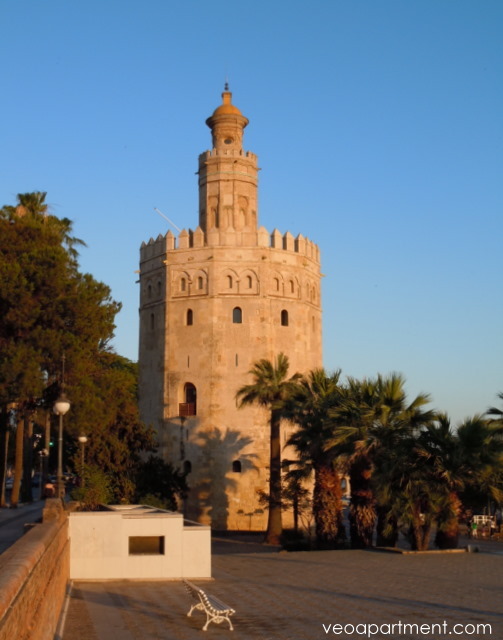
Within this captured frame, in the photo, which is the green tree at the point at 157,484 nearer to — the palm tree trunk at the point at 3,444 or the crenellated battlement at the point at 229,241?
the palm tree trunk at the point at 3,444

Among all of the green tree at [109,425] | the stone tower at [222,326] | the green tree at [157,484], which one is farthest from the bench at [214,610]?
the stone tower at [222,326]

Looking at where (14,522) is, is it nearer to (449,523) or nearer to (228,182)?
(449,523)

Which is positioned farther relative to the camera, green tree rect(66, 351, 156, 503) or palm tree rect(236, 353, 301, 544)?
palm tree rect(236, 353, 301, 544)

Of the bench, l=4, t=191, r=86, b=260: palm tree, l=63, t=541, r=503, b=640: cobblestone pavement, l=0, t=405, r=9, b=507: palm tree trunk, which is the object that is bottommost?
l=63, t=541, r=503, b=640: cobblestone pavement

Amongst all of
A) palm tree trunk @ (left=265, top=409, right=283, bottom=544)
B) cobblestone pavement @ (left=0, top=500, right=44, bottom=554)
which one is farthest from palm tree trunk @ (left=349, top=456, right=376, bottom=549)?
cobblestone pavement @ (left=0, top=500, right=44, bottom=554)

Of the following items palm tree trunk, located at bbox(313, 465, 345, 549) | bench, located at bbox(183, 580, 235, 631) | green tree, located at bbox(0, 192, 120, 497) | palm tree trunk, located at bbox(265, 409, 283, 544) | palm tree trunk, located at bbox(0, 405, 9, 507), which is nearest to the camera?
bench, located at bbox(183, 580, 235, 631)

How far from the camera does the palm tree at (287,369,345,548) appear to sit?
27.0 meters

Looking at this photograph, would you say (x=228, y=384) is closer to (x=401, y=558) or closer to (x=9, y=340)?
(x=9, y=340)

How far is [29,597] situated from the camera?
6.38m

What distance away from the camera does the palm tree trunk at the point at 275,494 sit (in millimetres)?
32062

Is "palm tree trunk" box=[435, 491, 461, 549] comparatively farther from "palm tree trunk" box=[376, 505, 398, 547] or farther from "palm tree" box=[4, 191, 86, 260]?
"palm tree" box=[4, 191, 86, 260]

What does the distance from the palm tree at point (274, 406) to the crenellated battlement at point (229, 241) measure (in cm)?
967

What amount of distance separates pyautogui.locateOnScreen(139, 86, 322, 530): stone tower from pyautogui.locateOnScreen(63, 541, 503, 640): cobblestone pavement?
20.3 metres

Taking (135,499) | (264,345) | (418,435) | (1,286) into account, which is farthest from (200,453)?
(418,435)
